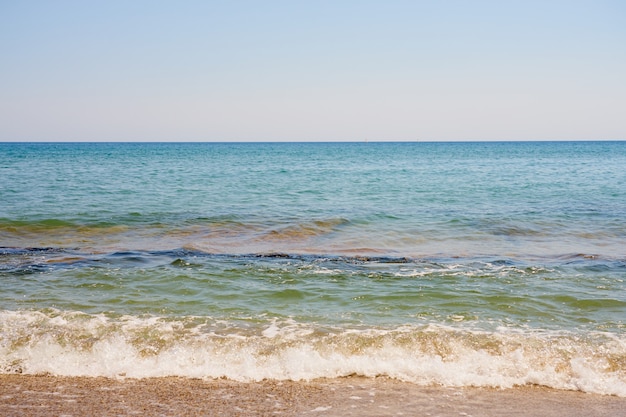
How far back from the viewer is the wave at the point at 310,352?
621cm

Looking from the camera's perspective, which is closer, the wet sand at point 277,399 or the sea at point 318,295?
the wet sand at point 277,399

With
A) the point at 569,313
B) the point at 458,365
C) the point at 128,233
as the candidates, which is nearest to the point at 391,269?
the point at 569,313

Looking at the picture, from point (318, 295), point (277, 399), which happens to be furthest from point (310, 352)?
point (318, 295)

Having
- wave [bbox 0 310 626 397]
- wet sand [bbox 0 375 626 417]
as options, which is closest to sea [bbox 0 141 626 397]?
wave [bbox 0 310 626 397]

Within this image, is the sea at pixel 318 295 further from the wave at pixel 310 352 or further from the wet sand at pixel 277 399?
the wet sand at pixel 277 399

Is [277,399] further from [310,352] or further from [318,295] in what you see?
[318,295]

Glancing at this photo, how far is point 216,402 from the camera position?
5527mm

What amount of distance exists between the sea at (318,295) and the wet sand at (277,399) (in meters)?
0.22

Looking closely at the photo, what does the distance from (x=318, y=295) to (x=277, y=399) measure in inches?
136

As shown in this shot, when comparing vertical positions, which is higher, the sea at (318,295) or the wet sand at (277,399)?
the sea at (318,295)

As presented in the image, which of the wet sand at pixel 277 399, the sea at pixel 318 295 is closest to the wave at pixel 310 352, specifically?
the sea at pixel 318 295

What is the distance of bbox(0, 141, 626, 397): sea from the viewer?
6457 mm

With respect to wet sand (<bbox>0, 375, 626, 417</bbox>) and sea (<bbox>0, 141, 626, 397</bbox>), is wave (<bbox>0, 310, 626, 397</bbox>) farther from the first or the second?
wet sand (<bbox>0, 375, 626, 417</bbox>)

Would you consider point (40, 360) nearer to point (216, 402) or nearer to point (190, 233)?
point (216, 402)
